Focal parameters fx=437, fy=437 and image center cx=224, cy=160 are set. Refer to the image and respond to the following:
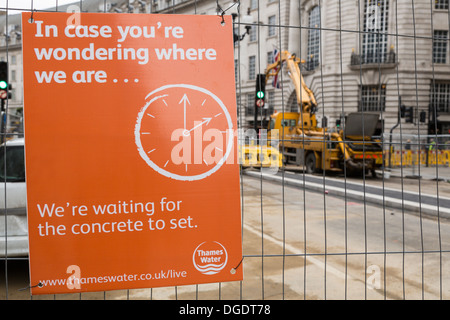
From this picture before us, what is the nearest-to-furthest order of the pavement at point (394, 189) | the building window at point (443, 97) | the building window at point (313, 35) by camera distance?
1. the building window at point (313, 35)
2. the pavement at point (394, 189)
3. the building window at point (443, 97)

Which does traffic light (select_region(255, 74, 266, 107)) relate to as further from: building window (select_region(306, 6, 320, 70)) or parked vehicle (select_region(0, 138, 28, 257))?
parked vehicle (select_region(0, 138, 28, 257))

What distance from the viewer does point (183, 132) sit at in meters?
2.49

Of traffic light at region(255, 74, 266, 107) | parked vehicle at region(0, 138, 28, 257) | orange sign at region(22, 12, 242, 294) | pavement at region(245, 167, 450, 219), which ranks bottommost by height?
pavement at region(245, 167, 450, 219)

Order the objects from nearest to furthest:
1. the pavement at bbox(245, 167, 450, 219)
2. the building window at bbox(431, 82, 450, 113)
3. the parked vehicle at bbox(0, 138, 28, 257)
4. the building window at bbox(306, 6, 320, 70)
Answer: the parked vehicle at bbox(0, 138, 28, 257) → the building window at bbox(306, 6, 320, 70) → the pavement at bbox(245, 167, 450, 219) → the building window at bbox(431, 82, 450, 113)

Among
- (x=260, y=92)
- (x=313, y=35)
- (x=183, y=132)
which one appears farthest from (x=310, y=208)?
(x=313, y=35)

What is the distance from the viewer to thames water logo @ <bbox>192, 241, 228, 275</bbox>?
2.54m

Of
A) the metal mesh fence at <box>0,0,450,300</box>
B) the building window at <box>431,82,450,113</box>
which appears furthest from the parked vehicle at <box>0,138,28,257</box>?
the building window at <box>431,82,450,113</box>

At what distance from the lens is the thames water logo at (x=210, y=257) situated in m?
2.54

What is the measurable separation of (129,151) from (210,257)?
769mm

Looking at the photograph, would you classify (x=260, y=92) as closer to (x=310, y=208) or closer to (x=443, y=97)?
(x=310, y=208)

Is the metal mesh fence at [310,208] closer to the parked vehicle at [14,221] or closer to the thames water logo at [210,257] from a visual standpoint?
the parked vehicle at [14,221]

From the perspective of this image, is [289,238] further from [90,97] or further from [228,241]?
[90,97]

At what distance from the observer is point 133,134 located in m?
2.46

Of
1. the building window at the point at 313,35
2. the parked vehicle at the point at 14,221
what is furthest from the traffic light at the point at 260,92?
the parked vehicle at the point at 14,221
